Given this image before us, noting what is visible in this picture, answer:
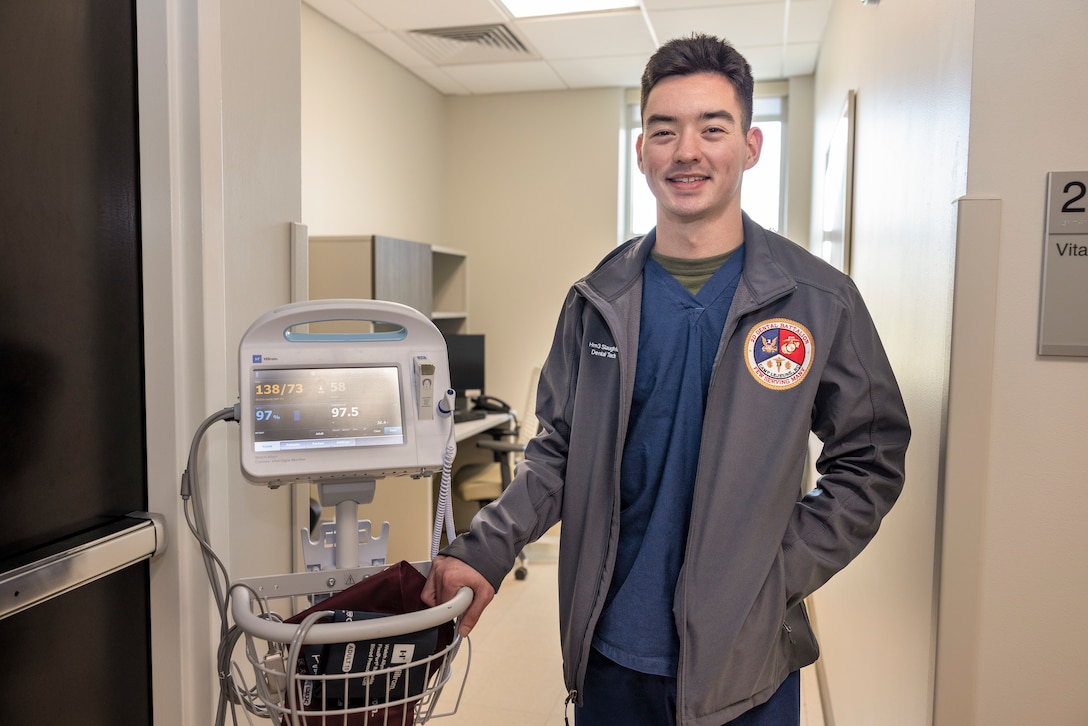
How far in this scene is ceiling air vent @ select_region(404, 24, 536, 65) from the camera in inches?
157

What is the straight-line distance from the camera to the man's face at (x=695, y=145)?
125 centimetres

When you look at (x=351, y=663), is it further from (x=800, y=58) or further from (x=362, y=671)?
(x=800, y=58)

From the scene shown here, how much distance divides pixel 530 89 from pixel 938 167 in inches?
162

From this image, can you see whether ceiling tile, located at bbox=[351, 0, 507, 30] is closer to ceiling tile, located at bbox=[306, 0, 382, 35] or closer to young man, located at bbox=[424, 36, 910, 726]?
ceiling tile, located at bbox=[306, 0, 382, 35]

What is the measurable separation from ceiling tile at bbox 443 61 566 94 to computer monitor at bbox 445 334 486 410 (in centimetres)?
153

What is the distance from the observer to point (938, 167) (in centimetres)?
132

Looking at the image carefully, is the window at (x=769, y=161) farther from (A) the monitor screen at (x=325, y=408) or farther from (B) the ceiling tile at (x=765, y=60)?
(A) the monitor screen at (x=325, y=408)

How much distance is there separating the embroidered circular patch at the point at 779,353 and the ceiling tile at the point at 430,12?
285 centimetres

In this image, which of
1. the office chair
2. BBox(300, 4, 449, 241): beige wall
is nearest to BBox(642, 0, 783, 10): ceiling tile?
BBox(300, 4, 449, 241): beige wall

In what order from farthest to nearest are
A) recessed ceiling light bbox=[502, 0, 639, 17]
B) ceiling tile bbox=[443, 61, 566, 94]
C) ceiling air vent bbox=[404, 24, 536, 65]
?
1. ceiling tile bbox=[443, 61, 566, 94]
2. ceiling air vent bbox=[404, 24, 536, 65]
3. recessed ceiling light bbox=[502, 0, 639, 17]

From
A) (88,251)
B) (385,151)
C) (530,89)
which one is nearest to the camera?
(88,251)

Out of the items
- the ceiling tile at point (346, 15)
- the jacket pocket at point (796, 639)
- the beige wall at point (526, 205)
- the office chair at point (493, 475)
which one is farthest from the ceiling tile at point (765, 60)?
the jacket pocket at point (796, 639)

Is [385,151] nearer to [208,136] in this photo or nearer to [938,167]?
[208,136]

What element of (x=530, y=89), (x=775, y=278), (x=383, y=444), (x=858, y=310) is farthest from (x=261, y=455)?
(x=530, y=89)
